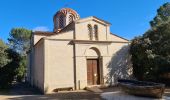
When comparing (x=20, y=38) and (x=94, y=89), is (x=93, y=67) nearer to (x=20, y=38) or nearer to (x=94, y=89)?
(x=94, y=89)

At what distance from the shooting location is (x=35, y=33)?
2569 centimetres

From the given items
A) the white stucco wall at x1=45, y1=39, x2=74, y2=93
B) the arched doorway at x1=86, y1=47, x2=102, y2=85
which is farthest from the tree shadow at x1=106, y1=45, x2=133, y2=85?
the white stucco wall at x1=45, y1=39, x2=74, y2=93

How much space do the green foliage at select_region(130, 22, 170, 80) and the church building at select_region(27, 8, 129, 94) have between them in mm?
1994

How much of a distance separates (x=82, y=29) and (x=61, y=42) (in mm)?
2606

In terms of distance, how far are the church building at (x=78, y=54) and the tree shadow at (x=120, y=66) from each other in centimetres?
32

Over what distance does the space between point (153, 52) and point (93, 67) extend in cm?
601

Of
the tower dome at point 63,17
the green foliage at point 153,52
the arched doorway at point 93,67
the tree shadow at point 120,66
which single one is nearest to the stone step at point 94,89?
the arched doorway at point 93,67

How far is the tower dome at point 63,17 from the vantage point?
100.0 feet

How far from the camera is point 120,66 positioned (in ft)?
78.1

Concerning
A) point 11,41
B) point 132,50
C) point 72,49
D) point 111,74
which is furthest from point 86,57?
point 11,41

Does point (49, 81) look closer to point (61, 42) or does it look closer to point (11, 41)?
point (61, 42)

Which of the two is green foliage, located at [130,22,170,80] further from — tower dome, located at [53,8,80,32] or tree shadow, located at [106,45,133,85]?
tower dome, located at [53,8,80,32]

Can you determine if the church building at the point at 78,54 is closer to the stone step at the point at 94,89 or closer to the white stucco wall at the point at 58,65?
the white stucco wall at the point at 58,65

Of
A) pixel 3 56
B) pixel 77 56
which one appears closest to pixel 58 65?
pixel 77 56
